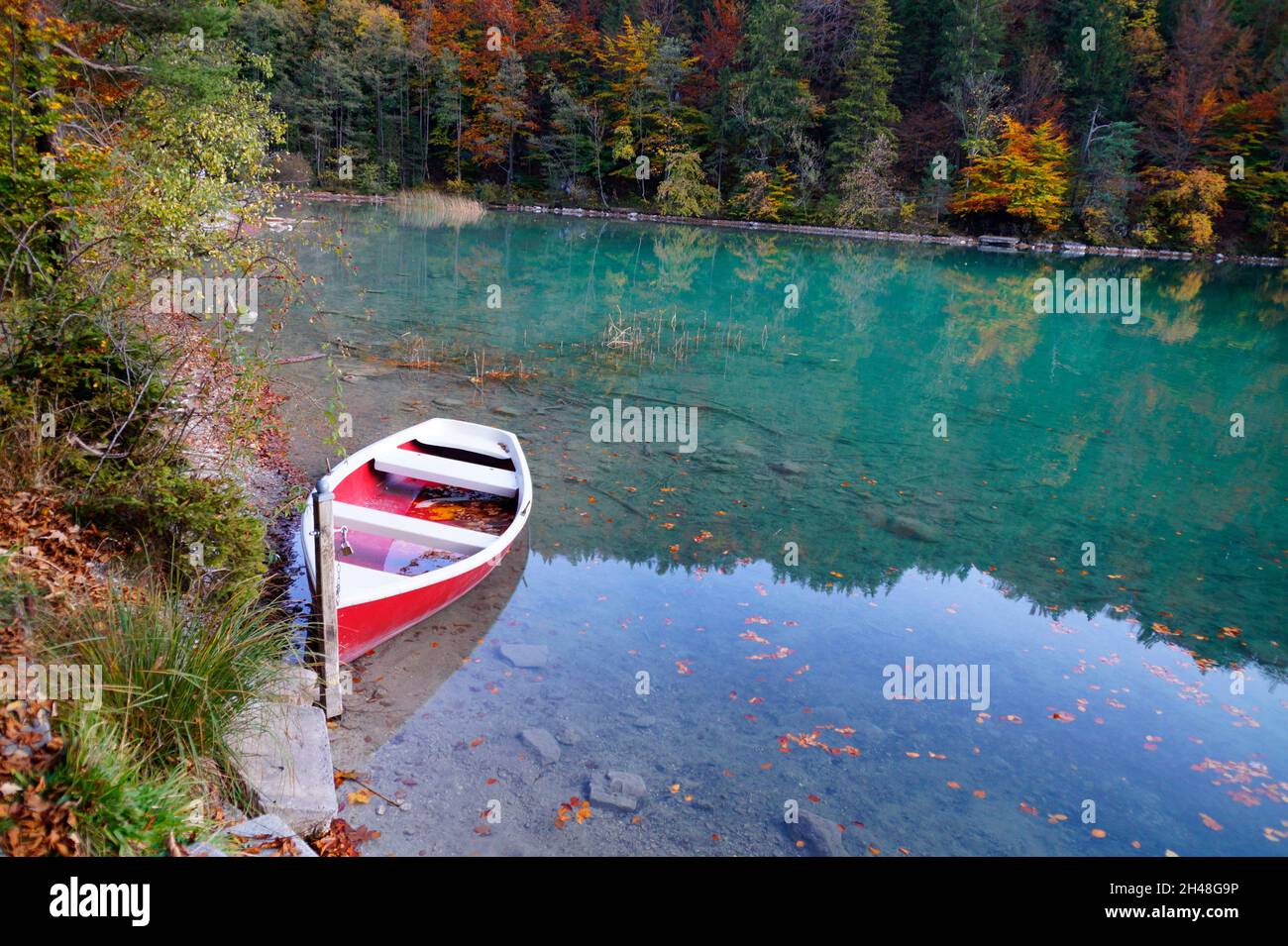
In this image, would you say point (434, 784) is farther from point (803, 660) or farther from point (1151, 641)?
point (1151, 641)

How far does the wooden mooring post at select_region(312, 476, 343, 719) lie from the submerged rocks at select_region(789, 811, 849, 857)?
2.64m

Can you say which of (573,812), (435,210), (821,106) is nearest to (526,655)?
(573,812)

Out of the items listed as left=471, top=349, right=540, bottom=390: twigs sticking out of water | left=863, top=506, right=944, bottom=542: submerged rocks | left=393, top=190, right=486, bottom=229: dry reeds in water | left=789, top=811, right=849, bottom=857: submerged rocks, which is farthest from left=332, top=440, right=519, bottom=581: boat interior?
left=393, top=190, right=486, bottom=229: dry reeds in water

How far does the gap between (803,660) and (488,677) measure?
2263 mm

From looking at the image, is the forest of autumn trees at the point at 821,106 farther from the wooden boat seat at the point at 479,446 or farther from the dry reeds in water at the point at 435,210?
the wooden boat seat at the point at 479,446

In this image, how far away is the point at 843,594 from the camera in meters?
7.31

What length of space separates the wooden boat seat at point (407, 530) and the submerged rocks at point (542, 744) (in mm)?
1662

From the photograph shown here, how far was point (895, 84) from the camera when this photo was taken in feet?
150

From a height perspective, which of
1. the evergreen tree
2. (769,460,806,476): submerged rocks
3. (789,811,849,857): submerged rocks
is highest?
the evergreen tree

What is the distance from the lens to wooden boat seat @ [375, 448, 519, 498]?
298 inches

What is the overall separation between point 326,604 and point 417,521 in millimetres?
1835

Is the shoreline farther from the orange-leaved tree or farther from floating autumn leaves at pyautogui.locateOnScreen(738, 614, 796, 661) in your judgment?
floating autumn leaves at pyautogui.locateOnScreen(738, 614, 796, 661)

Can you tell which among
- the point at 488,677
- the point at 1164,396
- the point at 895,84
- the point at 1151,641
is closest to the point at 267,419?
the point at 488,677

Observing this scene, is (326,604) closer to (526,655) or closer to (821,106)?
(526,655)
